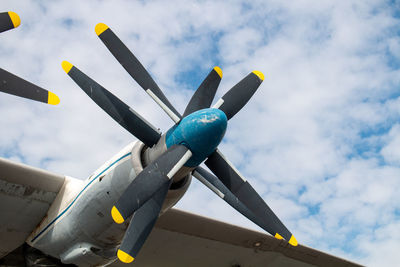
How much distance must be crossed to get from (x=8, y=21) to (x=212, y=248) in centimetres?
652

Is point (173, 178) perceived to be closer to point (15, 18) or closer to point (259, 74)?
point (259, 74)

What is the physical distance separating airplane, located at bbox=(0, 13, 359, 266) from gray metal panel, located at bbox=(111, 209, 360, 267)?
3 cm

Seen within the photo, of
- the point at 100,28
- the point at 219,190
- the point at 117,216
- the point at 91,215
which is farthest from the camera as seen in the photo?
the point at 219,190

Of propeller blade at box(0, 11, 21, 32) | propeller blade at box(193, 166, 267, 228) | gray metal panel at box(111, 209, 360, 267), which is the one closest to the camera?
propeller blade at box(0, 11, 21, 32)

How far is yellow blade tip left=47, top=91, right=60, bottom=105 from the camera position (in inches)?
273

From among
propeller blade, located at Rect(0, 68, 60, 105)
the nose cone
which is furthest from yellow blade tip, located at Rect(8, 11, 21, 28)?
the nose cone

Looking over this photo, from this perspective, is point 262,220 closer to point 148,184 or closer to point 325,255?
point 148,184

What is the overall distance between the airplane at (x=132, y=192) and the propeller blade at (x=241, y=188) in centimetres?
2

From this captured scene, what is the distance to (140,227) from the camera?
6117 mm

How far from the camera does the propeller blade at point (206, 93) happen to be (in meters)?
6.51

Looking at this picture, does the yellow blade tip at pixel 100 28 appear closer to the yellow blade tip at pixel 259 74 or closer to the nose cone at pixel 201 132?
the nose cone at pixel 201 132

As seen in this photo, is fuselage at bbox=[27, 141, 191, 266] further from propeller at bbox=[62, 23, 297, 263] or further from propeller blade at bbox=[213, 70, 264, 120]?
propeller blade at bbox=[213, 70, 264, 120]

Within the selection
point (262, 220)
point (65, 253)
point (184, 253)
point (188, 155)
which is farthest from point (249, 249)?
point (188, 155)

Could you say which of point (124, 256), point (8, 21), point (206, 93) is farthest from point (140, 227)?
point (8, 21)
